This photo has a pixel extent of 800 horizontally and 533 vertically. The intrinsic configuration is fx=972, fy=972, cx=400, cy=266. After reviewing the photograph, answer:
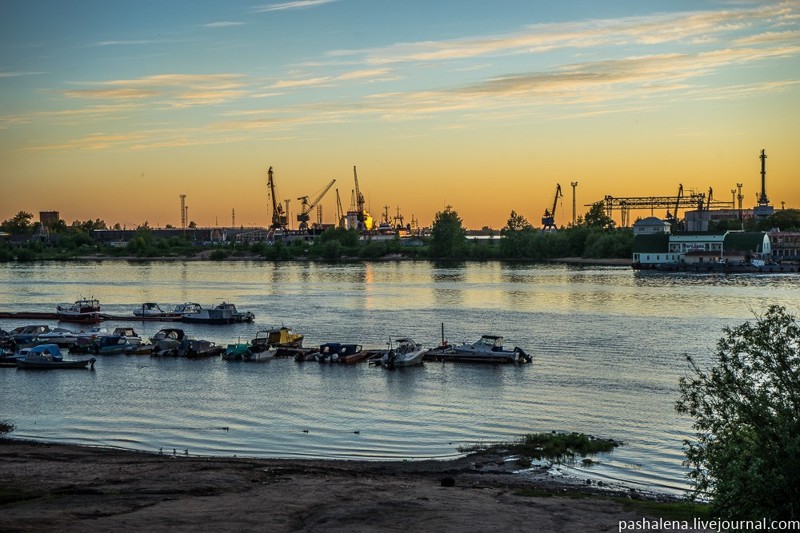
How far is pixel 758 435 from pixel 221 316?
150 feet

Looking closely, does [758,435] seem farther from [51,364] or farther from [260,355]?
[51,364]

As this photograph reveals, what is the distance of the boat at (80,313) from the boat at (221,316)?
19.1 feet

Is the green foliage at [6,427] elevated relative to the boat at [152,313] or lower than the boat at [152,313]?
lower

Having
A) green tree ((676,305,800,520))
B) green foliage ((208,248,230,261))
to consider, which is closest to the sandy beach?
green tree ((676,305,800,520))

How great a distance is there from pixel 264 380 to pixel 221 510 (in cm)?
1845

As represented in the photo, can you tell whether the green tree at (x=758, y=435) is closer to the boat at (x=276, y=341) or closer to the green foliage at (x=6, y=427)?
the green foliage at (x=6, y=427)

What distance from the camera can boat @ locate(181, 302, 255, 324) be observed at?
56344 millimetres

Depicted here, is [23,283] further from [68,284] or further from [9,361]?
[9,361]

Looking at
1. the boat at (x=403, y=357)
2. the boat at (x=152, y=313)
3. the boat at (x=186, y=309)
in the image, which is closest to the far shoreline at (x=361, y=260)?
the boat at (x=186, y=309)

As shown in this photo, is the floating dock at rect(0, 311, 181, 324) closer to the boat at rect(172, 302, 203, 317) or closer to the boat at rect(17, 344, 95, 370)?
the boat at rect(172, 302, 203, 317)

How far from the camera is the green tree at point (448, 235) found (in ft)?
507

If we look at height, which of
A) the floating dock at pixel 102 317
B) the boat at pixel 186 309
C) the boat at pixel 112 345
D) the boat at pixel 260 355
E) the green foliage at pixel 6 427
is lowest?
the green foliage at pixel 6 427

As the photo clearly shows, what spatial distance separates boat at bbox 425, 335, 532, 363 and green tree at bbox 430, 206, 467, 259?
115m

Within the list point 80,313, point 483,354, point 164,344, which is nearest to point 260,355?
point 164,344
